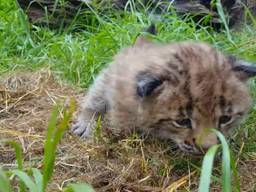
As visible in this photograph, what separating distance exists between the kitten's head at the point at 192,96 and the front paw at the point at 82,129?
64cm

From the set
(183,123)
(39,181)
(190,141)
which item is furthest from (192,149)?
(39,181)

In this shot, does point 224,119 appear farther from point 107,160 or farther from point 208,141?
point 107,160

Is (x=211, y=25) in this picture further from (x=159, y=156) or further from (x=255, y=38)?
(x=159, y=156)

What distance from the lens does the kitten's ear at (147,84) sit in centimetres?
450

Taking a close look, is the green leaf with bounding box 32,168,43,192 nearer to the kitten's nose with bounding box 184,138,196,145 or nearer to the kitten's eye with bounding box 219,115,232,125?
the kitten's nose with bounding box 184,138,196,145

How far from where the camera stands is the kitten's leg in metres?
5.40

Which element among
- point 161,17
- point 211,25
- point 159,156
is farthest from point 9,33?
point 159,156

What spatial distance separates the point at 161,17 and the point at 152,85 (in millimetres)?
3003

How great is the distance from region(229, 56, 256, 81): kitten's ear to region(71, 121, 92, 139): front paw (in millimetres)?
1140

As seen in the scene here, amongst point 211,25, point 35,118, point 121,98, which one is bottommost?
point 211,25

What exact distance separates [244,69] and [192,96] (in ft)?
1.66

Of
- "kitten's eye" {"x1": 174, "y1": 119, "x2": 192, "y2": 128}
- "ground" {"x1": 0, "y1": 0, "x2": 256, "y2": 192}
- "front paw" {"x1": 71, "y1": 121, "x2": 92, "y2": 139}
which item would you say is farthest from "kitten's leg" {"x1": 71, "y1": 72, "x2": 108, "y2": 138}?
"kitten's eye" {"x1": 174, "y1": 119, "x2": 192, "y2": 128}

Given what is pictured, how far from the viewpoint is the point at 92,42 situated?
22.4 feet

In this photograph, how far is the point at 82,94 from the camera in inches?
240
